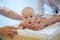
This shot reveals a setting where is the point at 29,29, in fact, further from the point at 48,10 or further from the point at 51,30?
the point at 48,10

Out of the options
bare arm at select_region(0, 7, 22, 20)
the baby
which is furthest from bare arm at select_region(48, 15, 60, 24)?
bare arm at select_region(0, 7, 22, 20)

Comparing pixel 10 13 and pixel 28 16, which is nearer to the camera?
pixel 28 16

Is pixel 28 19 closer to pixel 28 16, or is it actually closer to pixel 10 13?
pixel 28 16

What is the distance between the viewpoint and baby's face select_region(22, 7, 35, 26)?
0.61 m

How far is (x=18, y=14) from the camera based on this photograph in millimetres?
722

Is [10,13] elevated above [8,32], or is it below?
above

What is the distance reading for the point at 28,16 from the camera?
612 millimetres

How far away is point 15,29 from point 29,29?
0.07 m

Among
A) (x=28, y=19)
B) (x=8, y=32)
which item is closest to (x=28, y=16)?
(x=28, y=19)

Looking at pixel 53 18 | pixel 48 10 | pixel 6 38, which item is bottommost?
pixel 6 38

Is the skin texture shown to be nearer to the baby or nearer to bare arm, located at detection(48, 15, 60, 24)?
the baby

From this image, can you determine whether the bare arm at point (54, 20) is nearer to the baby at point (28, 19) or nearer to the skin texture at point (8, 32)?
the baby at point (28, 19)

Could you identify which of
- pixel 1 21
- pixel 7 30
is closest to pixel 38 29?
pixel 7 30

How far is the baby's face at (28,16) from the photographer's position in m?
0.61
